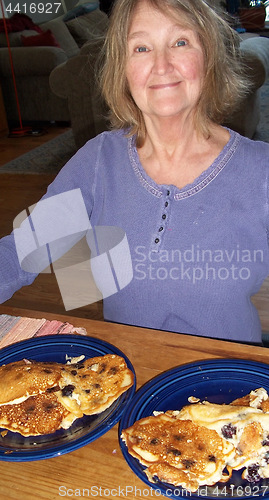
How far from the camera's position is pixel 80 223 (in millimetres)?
1318

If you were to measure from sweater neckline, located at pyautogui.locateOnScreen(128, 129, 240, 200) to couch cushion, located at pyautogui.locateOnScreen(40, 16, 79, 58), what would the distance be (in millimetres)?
4410

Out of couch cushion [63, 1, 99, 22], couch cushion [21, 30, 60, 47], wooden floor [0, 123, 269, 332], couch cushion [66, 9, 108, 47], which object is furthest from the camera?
couch cushion [63, 1, 99, 22]

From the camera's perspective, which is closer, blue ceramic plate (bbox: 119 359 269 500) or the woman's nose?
blue ceramic plate (bbox: 119 359 269 500)

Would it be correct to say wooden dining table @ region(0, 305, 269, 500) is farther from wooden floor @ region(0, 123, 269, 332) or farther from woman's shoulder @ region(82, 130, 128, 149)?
wooden floor @ region(0, 123, 269, 332)

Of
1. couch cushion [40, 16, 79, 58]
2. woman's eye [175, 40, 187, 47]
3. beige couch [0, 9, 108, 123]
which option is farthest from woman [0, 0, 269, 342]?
couch cushion [40, 16, 79, 58]

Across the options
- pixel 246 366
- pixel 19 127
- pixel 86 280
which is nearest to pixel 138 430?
pixel 246 366

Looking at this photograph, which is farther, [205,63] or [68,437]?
[205,63]

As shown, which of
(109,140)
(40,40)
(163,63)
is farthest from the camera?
(40,40)

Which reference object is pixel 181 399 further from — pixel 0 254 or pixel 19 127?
pixel 19 127

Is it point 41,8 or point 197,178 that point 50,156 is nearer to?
point 41,8

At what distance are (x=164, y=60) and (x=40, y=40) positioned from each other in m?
4.45

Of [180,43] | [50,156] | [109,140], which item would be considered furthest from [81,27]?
[180,43]

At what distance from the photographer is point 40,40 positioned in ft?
16.9

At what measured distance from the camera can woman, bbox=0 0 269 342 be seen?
1.13 metres
